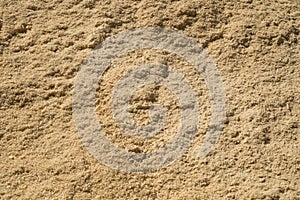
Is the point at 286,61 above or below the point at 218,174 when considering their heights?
above

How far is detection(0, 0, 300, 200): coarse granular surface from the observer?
1.62m

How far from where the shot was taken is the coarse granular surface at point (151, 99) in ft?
5.32

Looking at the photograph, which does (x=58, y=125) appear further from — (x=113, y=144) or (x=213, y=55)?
(x=213, y=55)

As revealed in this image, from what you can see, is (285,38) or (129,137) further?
(285,38)

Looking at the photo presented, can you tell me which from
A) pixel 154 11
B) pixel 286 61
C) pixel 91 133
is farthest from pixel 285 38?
pixel 91 133

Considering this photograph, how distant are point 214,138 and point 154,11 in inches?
22.0

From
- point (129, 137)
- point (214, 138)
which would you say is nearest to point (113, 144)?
point (129, 137)

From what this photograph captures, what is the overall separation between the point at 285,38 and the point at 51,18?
853mm

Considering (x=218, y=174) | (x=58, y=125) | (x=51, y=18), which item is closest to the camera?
(x=218, y=174)

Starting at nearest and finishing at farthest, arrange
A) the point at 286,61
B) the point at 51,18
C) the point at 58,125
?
the point at 58,125
the point at 286,61
the point at 51,18

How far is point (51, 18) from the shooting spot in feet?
6.48

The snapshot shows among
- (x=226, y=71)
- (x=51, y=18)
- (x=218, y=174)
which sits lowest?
(x=218, y=174)

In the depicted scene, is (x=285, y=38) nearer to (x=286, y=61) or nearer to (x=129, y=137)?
(x=286, y=61)

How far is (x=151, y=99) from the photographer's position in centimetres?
178
